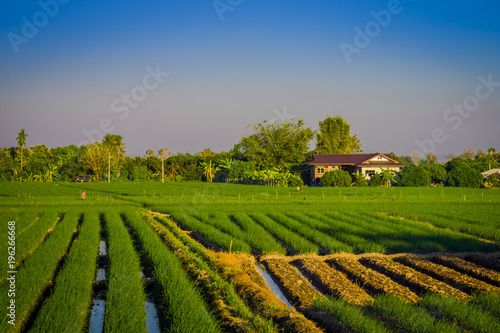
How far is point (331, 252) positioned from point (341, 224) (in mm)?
4219

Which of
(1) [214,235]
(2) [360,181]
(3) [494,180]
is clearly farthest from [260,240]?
(3) [494,180]

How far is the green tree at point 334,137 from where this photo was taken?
67.1 metres

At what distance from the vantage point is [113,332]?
4738mm

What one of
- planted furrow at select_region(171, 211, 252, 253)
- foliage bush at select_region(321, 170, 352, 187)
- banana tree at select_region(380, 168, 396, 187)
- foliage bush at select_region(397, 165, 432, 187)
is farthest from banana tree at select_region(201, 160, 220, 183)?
planted furrow at select_region(171, 211, 252, 253)

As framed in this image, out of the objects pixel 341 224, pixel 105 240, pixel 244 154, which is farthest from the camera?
pixel 244 154

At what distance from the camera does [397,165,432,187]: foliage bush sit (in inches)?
1581

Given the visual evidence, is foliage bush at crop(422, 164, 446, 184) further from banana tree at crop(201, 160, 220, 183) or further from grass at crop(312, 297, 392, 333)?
grass at crop(312, 297, 392, 333)

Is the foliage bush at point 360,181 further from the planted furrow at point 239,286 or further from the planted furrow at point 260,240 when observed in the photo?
the planted furrow at point 239,286

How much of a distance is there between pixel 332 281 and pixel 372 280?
2.37ft

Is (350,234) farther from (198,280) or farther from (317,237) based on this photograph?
(198,280)

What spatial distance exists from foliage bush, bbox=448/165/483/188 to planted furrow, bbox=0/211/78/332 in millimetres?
40018

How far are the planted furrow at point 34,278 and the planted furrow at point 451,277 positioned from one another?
6.98 meters

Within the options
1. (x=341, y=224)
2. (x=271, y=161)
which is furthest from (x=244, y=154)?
A: (x=341, y=224)

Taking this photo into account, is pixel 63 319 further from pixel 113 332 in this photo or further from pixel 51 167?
pixel 51 167
